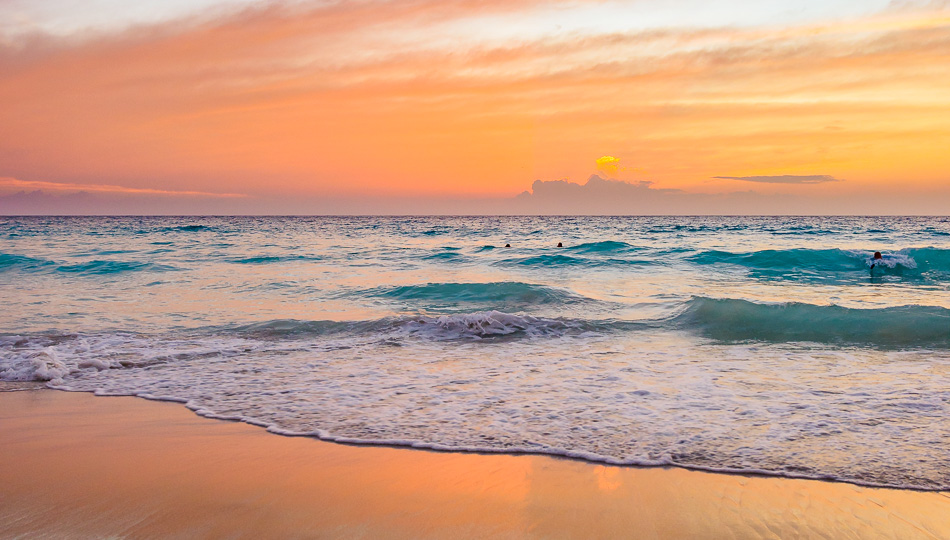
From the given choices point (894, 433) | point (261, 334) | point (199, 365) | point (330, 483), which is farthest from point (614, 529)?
point (261, 334)

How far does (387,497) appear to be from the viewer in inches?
153

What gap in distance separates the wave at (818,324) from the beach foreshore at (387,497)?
20.3 feet

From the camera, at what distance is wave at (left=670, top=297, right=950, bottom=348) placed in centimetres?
962

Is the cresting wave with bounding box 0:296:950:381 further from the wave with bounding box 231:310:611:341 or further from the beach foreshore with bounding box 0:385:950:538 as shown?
the beach foreshore with bounding box 0:385:950:538

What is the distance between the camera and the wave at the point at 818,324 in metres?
9.62

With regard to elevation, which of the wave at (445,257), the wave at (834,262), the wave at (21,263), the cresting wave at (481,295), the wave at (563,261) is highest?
the wave at (834,262)

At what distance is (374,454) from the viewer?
4.70 m

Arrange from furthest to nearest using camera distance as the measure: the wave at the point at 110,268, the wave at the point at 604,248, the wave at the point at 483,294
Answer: the wave at the point at 604,248
the wave at the point at 110,268
the wave at the point at 483,294

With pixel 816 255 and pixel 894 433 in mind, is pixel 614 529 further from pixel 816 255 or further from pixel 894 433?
pixel 816 255

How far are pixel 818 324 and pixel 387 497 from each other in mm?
9470

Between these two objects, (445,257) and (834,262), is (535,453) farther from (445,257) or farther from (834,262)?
(445,257)

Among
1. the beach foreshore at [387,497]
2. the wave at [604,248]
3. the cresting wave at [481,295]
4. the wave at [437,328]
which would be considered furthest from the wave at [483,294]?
the wave at [604,248]

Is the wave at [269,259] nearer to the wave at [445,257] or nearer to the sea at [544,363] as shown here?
the wave at [445,257]

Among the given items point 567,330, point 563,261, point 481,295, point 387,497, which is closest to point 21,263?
point 481,295
